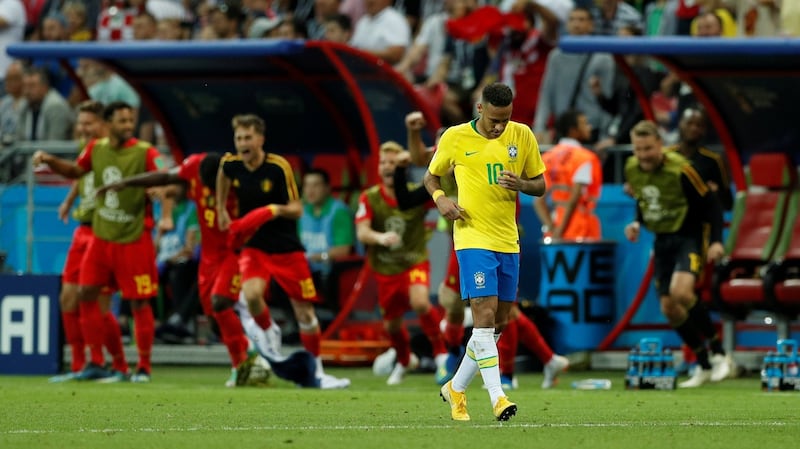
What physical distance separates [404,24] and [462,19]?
862 millimetres

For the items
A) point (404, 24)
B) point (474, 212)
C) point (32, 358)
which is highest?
point (404, 24)

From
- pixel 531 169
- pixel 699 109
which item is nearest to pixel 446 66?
pixel 699 109

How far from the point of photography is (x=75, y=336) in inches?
650

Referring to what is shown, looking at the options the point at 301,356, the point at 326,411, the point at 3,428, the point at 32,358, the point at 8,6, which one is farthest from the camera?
the point at 8,6

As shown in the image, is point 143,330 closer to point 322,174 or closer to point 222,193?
point 222,193

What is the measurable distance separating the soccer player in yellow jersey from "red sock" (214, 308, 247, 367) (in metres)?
4.50

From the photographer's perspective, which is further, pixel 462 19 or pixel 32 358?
pixel 462 19

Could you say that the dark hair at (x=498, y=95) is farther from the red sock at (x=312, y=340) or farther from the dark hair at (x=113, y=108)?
the dark hair at (x=113, y=108)

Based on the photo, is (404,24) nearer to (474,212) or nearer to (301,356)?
(301,356)

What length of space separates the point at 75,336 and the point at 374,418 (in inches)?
234

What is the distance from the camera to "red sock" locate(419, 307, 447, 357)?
16.3 meters

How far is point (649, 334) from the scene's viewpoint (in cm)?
1808

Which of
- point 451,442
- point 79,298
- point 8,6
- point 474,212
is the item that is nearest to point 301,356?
point 79,298

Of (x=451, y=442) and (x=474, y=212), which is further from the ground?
(x=474, y=212)
